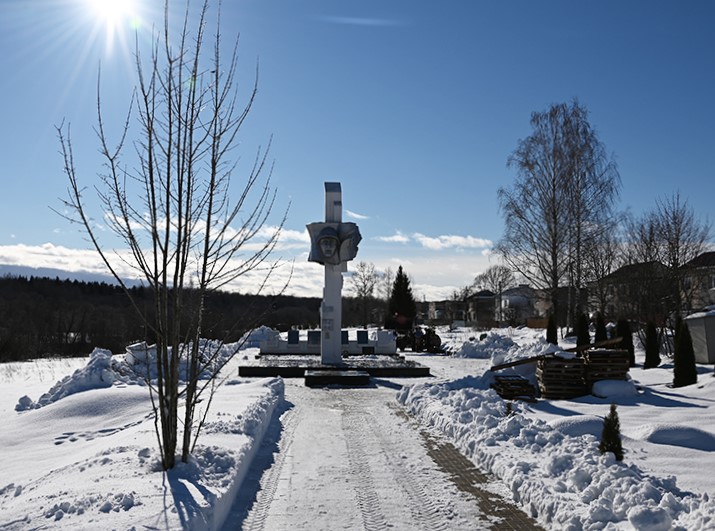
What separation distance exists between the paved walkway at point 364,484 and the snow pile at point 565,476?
0.88ft

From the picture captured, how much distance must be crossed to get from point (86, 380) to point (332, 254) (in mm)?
8994

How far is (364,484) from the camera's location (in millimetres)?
6535

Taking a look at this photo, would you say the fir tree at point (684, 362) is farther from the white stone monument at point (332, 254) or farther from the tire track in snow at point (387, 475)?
the white stone monument at point (332, 254)

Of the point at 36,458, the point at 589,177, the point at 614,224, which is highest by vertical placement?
the point at 589,177

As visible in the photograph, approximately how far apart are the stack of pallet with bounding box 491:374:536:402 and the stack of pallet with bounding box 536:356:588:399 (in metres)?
0.36

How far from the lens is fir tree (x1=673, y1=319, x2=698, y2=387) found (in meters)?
13.0

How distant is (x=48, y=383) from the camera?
16172 mm

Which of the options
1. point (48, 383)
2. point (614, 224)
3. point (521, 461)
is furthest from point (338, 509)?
point (614, 224)

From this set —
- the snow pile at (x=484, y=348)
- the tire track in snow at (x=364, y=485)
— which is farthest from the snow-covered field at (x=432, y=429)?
the snow pile at (x=484, y=348)

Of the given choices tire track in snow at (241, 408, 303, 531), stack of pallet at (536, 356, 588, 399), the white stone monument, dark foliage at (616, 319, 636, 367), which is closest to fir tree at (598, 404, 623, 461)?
tire track in snow at (241, 408, 303, 531)

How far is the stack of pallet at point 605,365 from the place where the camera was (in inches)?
501

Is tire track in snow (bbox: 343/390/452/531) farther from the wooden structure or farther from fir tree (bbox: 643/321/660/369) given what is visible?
fir tree (bbox: 643/321/660/369)

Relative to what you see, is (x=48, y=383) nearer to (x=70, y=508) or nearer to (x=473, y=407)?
(x=473, y=407)

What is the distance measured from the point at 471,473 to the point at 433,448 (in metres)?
1.43
